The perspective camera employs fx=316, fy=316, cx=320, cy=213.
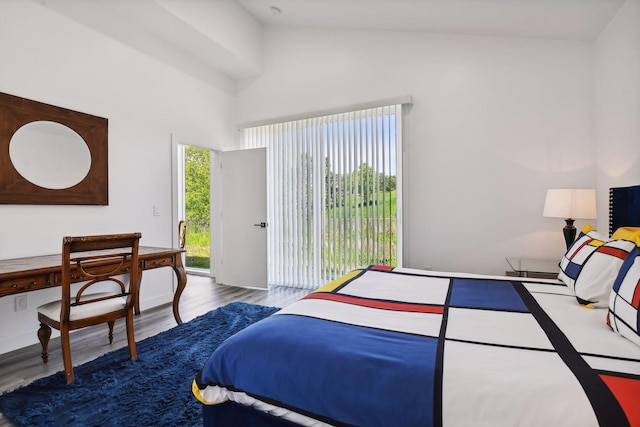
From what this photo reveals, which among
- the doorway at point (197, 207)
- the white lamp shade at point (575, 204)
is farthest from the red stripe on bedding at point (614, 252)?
the doorway at point (197, 207)

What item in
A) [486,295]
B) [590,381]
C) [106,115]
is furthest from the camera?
[106,115]

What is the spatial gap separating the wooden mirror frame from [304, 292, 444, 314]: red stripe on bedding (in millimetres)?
2632

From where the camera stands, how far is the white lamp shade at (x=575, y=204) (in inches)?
107

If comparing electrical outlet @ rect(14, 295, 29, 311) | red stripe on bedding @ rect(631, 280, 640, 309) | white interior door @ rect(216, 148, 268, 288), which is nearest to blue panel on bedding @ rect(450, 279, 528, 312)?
red stripe on bedding @ rect(631, 280, 640, 309)

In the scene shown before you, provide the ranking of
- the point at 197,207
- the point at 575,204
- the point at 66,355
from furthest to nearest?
the point at 197,207
the point at 575,204
the point at 66,355

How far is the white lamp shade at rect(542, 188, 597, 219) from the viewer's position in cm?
272

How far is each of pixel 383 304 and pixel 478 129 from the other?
279 centimetres

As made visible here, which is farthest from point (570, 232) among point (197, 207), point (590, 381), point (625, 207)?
point (197, 207)

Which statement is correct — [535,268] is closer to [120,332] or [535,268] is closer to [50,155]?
[120,332]

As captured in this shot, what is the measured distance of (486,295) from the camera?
177 cm

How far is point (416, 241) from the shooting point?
3869 millimetres

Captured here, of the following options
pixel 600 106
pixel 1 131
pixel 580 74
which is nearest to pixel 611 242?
pixel 600 106

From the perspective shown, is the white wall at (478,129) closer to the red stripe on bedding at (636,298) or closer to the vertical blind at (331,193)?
the vertical blind at (331,193)

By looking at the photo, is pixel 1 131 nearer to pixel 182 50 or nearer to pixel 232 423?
pixel 182 50
